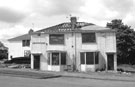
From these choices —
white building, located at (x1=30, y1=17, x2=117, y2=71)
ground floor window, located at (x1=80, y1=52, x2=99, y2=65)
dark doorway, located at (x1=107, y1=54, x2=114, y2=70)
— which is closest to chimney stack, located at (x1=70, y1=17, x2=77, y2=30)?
white building, located at (x1=30, y1=17, x2=117, y2=71)

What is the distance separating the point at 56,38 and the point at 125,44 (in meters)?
23.3

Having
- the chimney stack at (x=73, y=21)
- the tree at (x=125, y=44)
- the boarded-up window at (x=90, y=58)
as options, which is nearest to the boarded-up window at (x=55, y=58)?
the boarded-up window at (x=90, y=58)

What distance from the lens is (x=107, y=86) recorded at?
56.2ft

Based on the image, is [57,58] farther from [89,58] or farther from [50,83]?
[50,83]

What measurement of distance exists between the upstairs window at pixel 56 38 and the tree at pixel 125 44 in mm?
21220

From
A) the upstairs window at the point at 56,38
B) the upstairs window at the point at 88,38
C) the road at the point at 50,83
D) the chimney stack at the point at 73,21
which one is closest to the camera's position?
the road at the point at 50,83

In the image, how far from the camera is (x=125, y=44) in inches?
2046

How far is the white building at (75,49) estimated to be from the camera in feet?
108

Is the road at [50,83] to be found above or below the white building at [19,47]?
below

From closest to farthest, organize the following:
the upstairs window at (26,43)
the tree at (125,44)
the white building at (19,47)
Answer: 1. the tree at (125,44)
2. the white building at (19,47)
3. the upstairs window at (26,43)

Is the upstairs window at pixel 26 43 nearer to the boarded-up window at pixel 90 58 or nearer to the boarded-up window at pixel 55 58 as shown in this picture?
the boarded-up window at pixel 55 58

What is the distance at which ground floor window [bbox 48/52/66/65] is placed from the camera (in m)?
33.3

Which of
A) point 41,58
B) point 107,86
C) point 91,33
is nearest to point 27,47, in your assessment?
point 41,58

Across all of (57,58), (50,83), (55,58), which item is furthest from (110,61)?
(50,83)
